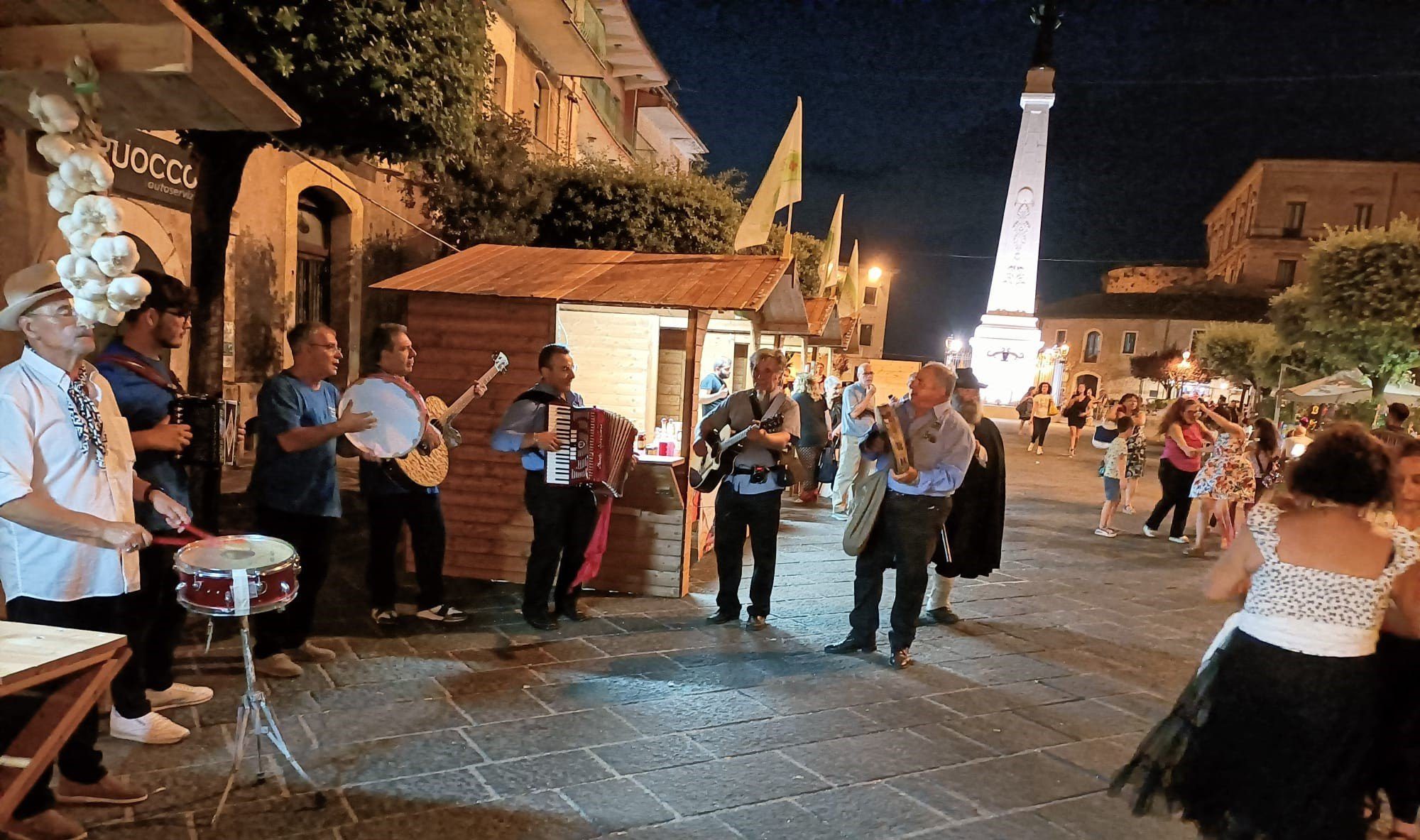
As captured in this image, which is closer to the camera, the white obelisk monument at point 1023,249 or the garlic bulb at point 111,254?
the garlic bulb at point 111,254

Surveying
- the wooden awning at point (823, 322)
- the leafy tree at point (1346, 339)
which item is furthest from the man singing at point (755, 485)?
the leafy tree at point (1346, 339)

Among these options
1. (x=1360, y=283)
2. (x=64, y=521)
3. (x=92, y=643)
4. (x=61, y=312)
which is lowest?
(x=92, y=643)

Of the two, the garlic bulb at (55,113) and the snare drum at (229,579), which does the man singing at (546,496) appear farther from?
the garlic bulb at (55,113)

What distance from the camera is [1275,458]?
8.95 meters

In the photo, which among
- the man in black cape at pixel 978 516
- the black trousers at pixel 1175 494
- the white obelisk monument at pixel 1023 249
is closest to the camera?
the man in black cape at pixel 978 516

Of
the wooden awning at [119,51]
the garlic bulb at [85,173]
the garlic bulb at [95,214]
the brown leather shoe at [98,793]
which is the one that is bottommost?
the brown leather shoe at [98,793]

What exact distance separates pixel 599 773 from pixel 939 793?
4.92 ft

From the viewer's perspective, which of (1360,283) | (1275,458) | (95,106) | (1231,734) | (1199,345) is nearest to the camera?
(95,106)

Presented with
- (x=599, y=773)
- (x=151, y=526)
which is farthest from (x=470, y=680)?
(x=151, y=526)

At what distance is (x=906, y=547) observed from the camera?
Answer: 521 centimetres

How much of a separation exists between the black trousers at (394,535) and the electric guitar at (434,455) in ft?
0.42

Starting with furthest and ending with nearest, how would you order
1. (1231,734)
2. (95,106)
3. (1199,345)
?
(1199,345)
(1231,734)
(95,106)

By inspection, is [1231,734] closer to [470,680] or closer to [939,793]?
[939,793]

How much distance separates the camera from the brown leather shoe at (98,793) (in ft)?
10.0
